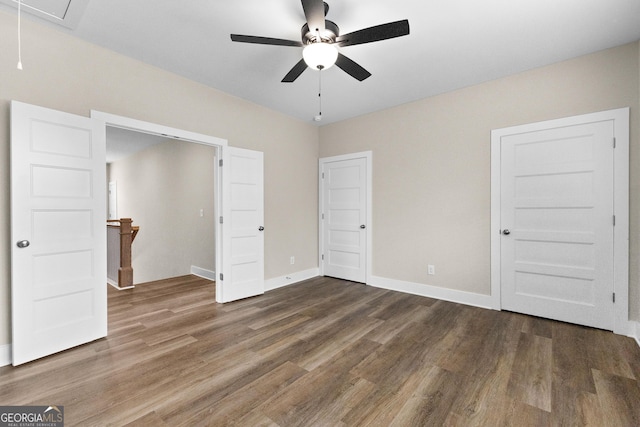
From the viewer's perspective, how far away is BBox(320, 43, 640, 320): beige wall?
2664 millimetres

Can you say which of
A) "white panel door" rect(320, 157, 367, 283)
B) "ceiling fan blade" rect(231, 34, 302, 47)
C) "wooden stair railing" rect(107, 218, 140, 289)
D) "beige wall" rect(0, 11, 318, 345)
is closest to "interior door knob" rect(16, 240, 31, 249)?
"beige wall" rect(0, 11, 318, 345)

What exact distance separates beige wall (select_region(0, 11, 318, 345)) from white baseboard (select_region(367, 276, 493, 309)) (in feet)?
4.34

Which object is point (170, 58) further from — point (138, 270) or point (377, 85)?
point (138, 270)

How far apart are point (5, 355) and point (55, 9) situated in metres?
2.68

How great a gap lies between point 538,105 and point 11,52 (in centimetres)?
485

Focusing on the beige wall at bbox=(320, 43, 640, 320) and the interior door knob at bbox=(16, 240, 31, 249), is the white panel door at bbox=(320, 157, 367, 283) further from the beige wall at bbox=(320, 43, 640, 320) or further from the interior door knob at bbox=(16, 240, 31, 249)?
the interior door knob at bbox=(16, 240, 31, 249)

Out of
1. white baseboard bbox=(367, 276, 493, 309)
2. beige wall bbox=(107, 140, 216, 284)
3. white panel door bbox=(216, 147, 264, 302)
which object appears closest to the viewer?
white baseboard bbox=(367, 276, 493, 309)

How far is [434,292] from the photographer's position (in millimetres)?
3725

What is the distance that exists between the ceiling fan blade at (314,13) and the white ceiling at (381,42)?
0.92 ft

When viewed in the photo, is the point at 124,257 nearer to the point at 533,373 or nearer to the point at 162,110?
the point at 162,110

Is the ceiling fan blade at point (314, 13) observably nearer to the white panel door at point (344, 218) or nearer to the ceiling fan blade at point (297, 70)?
the ceiling fan blade at point (297, 70)

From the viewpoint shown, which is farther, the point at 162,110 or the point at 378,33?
the point at 162,110

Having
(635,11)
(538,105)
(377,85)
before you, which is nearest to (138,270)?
(377,85)

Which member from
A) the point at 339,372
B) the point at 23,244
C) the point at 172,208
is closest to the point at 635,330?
the point at 339,372
